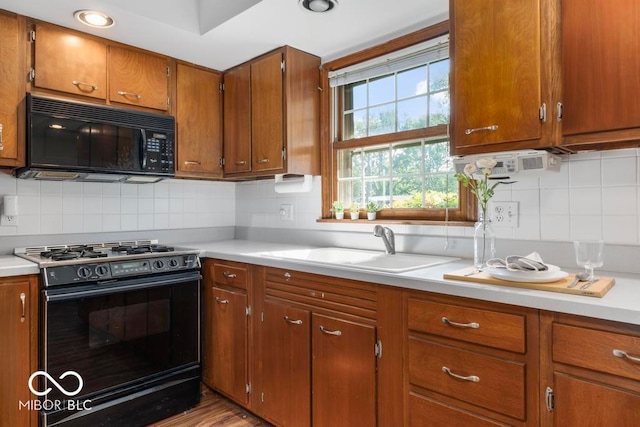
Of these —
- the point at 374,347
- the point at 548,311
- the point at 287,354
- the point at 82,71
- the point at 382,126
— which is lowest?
the point at 287,354

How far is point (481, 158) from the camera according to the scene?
1620mm

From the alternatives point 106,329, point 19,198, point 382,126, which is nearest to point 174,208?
point 19,198

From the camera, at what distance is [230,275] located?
228 cm

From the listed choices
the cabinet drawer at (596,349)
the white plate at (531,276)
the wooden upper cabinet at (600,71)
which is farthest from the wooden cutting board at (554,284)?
the wooden upper cabinet at (600,71)

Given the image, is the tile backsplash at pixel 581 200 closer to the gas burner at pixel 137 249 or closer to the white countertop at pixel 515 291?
the white countertop at pixel 515 291

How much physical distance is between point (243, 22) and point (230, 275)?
56.2 inches

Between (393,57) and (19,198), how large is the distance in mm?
2354

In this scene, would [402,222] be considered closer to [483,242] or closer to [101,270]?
[483,242]

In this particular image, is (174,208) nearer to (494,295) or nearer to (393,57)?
(393,57)

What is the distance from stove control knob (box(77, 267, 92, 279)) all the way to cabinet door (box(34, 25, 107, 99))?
1030 millimetres

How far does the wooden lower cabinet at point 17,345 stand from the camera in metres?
1.77

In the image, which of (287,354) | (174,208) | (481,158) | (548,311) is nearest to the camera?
(548,311)

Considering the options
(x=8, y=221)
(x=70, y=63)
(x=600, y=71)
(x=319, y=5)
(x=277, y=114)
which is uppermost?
(x=319, y=5)

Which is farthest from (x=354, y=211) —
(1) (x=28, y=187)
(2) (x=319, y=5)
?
(1) (x=28, y=187)
